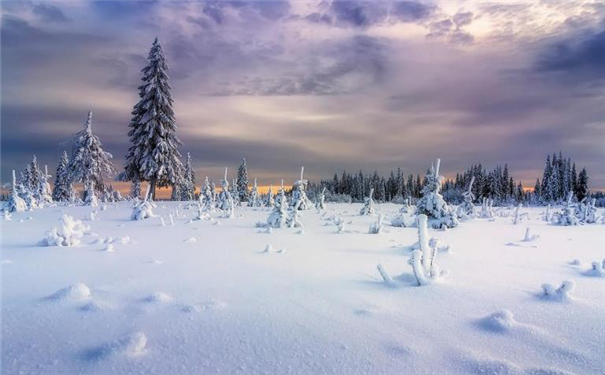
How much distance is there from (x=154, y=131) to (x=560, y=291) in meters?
29.3

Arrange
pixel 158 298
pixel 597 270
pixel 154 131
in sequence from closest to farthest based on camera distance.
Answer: pixel 158 298 < pixel 597 270 < pixel 154 131

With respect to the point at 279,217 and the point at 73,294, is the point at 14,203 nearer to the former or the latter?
the point at 279,217

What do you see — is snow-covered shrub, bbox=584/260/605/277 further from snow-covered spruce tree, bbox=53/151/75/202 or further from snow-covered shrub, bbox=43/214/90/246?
snow-covered spruce tree, bbox=53/151/75/202

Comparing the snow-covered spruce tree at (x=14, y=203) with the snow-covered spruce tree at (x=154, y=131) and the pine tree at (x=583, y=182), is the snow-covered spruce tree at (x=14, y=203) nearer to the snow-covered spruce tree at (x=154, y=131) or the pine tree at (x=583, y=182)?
the snow-covered spruce tree at (x=154, y=131)

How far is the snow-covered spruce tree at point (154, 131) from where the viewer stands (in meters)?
28.7

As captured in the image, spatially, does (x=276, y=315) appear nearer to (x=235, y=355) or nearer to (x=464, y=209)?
(x=235, y=355)

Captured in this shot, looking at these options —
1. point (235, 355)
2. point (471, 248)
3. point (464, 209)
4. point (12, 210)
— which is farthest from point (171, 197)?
point (235, 355)

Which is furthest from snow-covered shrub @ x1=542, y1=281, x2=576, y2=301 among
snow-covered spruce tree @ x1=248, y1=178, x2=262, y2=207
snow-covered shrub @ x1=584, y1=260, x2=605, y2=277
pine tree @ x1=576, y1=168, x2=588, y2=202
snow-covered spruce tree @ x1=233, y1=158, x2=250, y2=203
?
pine tree @ x1=576, y1=168, x2=588, y2=202

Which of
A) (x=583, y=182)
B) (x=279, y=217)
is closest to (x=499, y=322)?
(x=279, y=217)

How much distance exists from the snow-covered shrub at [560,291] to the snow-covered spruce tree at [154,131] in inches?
1092

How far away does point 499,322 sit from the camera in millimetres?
3705

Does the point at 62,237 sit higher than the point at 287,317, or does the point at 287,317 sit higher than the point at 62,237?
the point at 62,237

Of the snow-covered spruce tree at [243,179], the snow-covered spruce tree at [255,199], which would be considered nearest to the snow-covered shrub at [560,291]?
the snow-covered spruce tree at [255,199]

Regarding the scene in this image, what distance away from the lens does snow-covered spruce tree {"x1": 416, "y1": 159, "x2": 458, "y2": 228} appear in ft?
51.8
